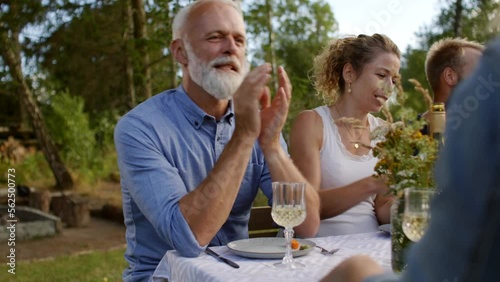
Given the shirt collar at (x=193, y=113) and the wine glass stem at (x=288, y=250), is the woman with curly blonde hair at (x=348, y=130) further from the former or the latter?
the wine glass stem at (x=288, y=250)

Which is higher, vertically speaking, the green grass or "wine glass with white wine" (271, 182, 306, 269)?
"wine glass with white wine" (271, 182, 306, 269)

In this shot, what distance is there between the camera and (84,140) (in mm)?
9625

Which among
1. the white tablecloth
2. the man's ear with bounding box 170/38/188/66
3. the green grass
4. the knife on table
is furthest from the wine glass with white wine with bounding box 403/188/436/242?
the green grass

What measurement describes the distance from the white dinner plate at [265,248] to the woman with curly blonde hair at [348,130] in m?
0.54

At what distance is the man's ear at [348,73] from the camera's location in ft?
8.98

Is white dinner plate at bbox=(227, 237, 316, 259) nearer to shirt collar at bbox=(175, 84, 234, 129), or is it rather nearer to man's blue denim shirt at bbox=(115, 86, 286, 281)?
man's blue denim shirt at bbox=(115, 86, 286, 281)

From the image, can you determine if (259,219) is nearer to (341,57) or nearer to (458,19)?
(341,57)

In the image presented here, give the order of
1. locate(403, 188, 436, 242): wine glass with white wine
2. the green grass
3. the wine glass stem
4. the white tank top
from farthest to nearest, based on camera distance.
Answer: the green grass → the white tank top → the wine glass stem → locate(403, 188, 436, 242): wine glass with white wine

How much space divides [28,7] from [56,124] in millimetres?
4963

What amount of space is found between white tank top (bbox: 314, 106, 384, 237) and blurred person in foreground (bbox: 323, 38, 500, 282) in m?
1.89

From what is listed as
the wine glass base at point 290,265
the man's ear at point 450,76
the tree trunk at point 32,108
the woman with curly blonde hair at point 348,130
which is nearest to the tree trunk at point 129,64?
the tree trunk at point 32,108

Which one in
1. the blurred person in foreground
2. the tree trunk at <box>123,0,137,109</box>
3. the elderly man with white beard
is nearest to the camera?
the blurred person in foreground

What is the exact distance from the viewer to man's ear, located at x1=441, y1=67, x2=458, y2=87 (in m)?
3.19

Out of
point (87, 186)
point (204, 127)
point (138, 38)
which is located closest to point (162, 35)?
point (138, 38)
